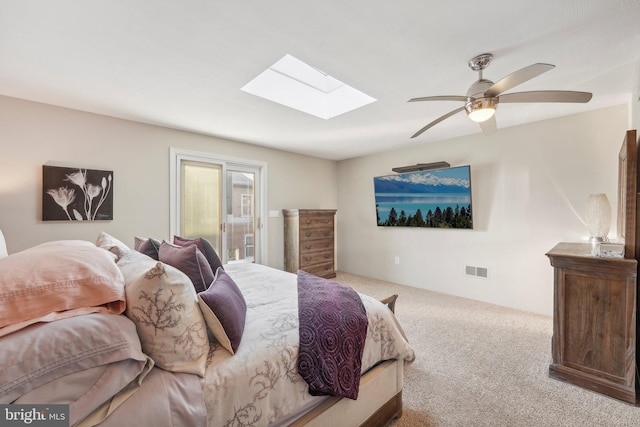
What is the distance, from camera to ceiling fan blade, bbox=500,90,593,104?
163 centimetres

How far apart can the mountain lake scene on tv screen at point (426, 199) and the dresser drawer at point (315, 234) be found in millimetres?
937

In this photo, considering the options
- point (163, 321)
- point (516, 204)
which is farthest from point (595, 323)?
point (163, 321)

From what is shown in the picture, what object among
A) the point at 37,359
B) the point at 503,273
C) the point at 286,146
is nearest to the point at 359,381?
the point at 37,359

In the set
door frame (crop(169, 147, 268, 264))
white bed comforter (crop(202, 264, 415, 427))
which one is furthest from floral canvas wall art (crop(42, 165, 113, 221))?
white bed comforter (crop(202, 264, 415, 427))

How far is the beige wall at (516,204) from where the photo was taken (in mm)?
2936

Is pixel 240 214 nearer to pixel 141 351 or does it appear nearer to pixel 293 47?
pixel 293 47

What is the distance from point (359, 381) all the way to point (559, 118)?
370cm

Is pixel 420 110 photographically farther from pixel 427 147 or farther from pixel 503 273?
pixel 503 273

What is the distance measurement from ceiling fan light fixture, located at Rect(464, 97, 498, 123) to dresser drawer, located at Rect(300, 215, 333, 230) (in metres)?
3.02

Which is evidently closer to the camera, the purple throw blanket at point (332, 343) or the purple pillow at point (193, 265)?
the purple throw blanket at point (332, 343)

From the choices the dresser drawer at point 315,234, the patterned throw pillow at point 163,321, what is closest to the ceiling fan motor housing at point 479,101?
the patterned throw pillow at point 163,321

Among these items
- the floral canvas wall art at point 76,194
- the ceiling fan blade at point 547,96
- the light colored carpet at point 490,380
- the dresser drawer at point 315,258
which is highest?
the ceiling fan blade at point 547,96

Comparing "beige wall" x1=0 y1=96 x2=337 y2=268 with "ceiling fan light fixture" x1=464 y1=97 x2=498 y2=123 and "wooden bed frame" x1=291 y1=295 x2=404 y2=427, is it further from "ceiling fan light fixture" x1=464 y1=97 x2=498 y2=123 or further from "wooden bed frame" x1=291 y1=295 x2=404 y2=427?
"ceiling fan light fixture" x1=464 y1=97 x2=498 y2=123

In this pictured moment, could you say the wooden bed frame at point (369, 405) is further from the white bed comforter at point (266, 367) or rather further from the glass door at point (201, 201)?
the glass door at point (201, 201)
